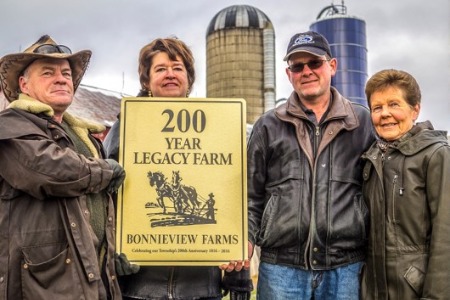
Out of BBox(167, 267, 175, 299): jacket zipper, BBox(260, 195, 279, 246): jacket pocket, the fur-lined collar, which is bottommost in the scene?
BBox(167, 267, 175, 299): jacket zipper

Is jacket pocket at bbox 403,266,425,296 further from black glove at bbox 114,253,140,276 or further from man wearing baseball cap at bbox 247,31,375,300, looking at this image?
black glove at bbox 114,253,140,276

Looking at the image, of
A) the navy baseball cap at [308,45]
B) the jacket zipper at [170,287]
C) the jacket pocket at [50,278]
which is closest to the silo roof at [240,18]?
the navy baseball cap at [308,45]

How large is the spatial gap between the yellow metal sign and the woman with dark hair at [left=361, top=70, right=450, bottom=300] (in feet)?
2.44

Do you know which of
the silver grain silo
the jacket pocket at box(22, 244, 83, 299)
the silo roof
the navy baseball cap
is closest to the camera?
the jacket pocket at box(22, 244, 83, 299)

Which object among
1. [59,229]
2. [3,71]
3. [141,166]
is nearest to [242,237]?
[141,166]

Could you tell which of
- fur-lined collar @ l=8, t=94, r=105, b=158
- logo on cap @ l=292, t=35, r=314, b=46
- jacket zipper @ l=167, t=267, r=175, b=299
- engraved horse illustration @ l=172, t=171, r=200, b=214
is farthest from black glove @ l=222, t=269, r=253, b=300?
logo on cap @ l=292, t=35, r=314, b=46

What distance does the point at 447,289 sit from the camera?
291cm

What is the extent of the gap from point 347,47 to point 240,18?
20.7m

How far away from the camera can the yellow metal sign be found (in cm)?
314

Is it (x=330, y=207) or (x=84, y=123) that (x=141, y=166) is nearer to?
(x=84, y=123)

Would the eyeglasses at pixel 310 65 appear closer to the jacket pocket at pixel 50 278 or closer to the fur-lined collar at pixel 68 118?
the fur-lined collar at pixel 68 118

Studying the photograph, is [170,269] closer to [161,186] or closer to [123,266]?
[123,266]

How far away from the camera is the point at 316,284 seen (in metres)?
3.26

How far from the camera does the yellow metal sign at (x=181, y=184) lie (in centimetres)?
314
